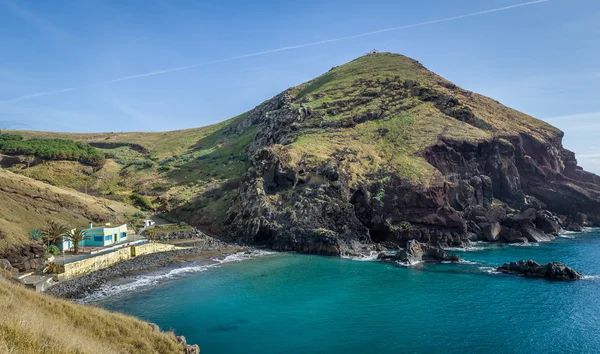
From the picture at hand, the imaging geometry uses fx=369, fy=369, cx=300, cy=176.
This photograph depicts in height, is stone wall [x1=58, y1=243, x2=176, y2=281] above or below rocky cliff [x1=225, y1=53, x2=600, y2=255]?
below

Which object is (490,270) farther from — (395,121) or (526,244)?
(395,121)

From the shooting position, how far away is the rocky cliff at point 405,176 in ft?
245

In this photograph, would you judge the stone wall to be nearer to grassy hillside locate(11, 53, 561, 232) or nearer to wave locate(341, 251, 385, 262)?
grassy hillside locate(11, 53, 561, 232)

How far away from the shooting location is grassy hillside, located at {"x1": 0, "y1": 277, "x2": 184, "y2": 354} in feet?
42.3

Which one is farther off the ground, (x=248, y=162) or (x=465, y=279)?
(x=248, y=162)

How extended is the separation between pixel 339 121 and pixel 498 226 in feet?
171

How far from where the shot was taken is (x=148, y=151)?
166 m

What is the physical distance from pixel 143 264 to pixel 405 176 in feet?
182

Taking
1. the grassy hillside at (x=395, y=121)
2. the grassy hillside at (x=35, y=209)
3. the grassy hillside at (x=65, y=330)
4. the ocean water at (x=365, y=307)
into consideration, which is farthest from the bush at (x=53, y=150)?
the grassy hillside at (x=65, y=330)

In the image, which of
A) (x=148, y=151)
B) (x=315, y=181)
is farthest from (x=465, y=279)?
(x=148, y=151)

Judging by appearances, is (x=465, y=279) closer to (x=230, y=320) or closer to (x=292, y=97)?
(x=230, y=320)

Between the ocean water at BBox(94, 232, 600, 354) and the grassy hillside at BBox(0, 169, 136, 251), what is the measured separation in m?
23.3

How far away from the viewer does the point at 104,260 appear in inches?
2219

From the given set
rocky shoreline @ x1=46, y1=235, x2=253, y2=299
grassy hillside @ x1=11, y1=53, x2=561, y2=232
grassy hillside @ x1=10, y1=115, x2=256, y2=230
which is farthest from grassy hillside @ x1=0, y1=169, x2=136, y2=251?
grassy hillside @ x1=11, y1=53, x2=561, y2=232
